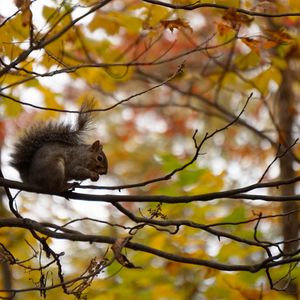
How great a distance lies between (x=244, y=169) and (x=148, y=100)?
137 inches

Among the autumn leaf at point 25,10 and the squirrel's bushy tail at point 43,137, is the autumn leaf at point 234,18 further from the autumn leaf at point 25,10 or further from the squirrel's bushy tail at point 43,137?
the autumn leaf at point 25,10

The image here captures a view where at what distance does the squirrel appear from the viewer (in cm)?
384

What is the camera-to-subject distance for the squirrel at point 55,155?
151 inches

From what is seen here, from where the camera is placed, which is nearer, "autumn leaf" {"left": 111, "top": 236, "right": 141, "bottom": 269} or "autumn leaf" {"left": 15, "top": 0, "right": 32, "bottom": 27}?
"autumn leaf" {"left": 111, "top": 236, "right": 141, "bottom": 269}

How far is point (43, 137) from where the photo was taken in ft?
13.4

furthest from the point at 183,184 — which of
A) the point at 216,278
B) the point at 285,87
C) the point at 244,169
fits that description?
the point at 244,169

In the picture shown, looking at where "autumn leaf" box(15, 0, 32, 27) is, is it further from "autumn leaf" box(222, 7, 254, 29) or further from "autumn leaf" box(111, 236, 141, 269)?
"autumn leaf" box(222, 7, 254, 29)

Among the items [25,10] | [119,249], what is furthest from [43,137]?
[119,249]

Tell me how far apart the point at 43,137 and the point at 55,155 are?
16cm

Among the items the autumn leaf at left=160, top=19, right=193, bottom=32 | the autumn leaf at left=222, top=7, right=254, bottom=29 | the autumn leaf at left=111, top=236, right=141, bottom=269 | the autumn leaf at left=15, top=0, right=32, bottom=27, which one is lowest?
the autumn leaf at left=111, top=236, right=141, bottom=269

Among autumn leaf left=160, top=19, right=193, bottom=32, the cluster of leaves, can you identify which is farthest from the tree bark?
autumn leaf left=160, top=19, right=193, bottom=32

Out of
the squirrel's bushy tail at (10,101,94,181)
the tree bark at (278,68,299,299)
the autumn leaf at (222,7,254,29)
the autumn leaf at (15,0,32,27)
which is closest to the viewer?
the autumn leaf at (15,0,32,27)

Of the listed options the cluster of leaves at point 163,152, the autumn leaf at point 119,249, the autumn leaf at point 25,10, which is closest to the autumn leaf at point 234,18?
the cluster of leaves at point 163,152

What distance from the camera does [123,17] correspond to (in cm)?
459
